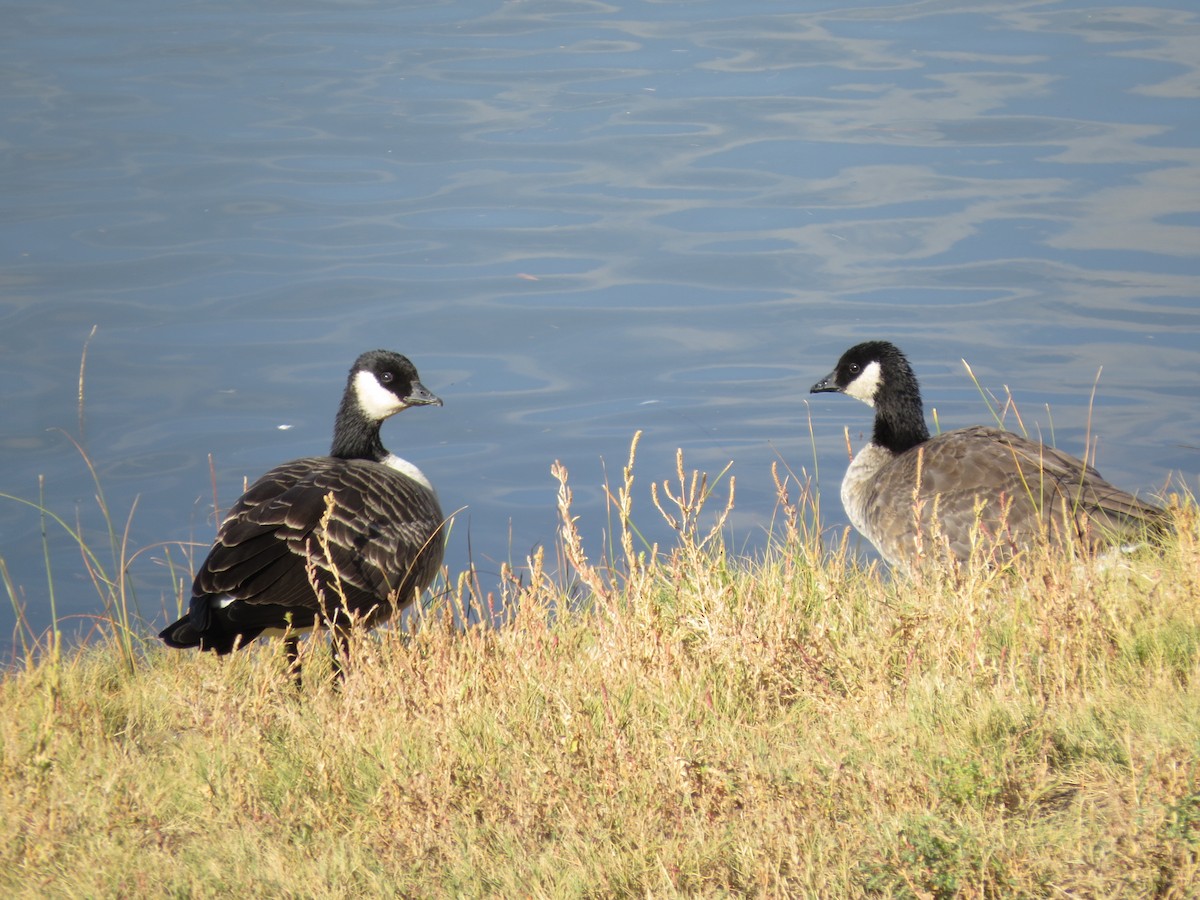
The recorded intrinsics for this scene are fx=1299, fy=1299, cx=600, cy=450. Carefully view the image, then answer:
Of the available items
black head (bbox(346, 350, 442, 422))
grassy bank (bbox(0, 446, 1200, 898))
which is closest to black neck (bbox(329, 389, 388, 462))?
black head (bbox(346, 350, 442, 422))

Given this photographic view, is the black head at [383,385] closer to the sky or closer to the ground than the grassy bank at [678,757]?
closer to the sky

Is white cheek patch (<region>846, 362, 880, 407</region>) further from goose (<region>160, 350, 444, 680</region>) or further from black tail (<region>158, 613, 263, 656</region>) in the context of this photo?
black tail (<region>158, 613, 263, 656</region>)

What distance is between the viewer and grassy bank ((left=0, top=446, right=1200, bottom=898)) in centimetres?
351

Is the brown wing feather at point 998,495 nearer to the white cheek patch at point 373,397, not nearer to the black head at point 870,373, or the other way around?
the black head at point 870,373

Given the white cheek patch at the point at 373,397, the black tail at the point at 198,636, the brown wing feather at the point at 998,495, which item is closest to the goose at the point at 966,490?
the brown wing feather at the point at 998,495

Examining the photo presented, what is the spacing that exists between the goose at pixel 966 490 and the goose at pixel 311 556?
256 cm

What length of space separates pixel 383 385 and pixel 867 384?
11.3 feet

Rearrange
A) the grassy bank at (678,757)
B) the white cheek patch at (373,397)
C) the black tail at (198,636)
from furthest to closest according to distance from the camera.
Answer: the white cheek patch at (373,397) → the black tail at (198,636) → the grassy bank at (678,757)

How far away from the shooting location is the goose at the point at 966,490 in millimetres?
6469

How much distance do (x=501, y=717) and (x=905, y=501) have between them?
368 centimetres

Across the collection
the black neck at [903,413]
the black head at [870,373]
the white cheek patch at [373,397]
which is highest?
the white cheek patch at [373,397]

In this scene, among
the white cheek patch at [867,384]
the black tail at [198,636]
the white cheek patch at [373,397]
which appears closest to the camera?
the black tail at [198,636]

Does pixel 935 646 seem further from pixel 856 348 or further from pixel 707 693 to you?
pixel 856 348

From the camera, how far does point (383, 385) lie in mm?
8000
